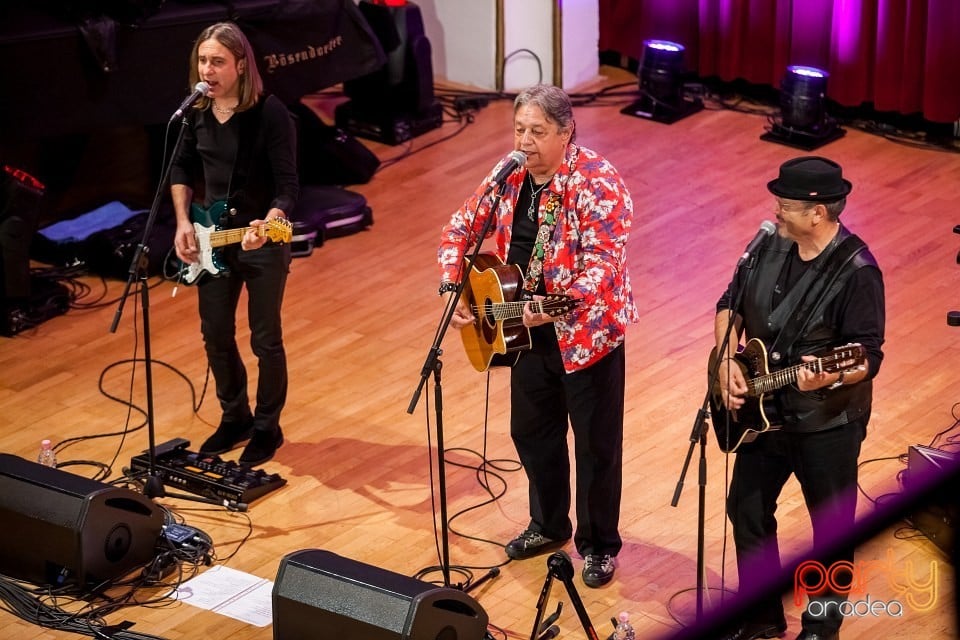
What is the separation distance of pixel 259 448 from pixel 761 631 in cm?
242

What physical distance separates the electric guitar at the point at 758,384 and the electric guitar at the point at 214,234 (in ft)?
6.34

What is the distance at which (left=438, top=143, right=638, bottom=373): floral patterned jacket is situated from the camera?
163 inches

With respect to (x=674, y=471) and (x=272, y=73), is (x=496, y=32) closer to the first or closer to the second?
(x=272, y=73)

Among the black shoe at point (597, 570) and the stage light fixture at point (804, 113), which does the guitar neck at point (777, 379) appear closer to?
the black shoe at point (597, 570)

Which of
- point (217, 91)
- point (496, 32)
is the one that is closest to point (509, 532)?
point (217, 91)

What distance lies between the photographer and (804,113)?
870cm

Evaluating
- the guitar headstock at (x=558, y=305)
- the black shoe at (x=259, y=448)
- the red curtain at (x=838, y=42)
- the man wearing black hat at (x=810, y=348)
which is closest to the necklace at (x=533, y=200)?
the guitar headstock at (x=558, y=305)

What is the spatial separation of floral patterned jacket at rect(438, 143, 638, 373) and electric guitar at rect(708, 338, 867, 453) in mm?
431

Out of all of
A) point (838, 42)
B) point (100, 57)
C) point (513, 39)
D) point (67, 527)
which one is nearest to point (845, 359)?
point (67, 527)

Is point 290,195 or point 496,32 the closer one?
point 290,195

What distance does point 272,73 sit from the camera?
316 inches

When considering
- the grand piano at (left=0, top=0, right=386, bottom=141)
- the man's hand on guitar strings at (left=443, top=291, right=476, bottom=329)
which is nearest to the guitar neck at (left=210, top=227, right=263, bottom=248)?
the man's hand on guitar strings at (left=443, top=291, right=476, bottom=329)

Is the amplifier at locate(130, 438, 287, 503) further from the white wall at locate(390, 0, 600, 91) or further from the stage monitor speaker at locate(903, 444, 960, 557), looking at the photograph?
the white wall at locate(390, 0, 600, 91)

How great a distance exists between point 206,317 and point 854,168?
4.72 metres
